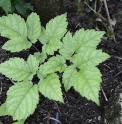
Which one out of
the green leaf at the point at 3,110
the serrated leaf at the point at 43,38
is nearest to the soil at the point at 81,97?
the green leaf at the point at 3,110

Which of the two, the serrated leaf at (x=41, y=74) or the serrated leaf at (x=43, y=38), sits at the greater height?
the serrated leaf at (x=43, y=38)

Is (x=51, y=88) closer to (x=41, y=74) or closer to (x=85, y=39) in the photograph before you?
(x=41, y=74)

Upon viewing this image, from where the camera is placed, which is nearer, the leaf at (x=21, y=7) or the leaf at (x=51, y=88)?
the leaf at (x=51, y=88)

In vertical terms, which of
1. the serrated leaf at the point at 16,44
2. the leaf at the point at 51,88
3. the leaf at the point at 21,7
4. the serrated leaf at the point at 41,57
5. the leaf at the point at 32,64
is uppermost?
the leaf at the point at 21,7

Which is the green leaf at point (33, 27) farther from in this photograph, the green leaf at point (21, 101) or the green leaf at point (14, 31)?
the green leaf at point (21, 101)

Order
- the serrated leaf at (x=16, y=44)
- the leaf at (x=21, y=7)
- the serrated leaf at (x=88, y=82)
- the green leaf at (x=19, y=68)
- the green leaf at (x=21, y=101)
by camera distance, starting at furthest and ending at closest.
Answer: the leaf at (x=21, y=7)
the serrated leaf at (x=16, y=44)
the green leaf at (x=19, y=68)
the green leaf at (x=21, y=101)
the serrated leaf at (x=88, y=82)

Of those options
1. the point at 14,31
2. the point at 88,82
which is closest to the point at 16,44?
the point at 14,31

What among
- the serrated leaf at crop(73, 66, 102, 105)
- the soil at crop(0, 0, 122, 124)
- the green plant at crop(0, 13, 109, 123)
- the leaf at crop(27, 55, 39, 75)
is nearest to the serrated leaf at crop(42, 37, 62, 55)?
the green plant at crop(0, 13, 109, 123)
